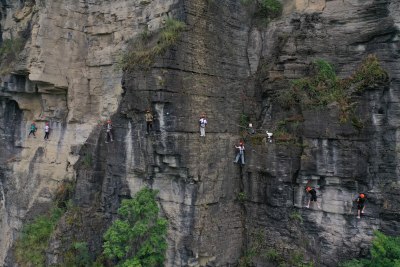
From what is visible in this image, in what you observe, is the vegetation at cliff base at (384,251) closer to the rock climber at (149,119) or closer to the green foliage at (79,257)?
the rock climber at (149,119)

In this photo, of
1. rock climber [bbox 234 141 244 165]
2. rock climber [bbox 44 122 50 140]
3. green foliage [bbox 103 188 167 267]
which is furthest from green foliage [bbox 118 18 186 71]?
rock climber [bbox 44 122 50 140]

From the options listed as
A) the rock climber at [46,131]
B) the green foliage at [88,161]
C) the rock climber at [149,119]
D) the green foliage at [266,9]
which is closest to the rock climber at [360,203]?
the rock climber at [149,119]

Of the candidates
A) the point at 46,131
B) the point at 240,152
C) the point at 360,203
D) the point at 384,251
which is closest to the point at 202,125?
the point at 240,152

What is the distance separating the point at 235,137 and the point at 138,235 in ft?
16.4

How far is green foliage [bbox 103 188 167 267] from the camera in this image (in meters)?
12.7

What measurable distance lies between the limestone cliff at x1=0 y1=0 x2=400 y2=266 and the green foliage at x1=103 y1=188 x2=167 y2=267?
1.62 feet

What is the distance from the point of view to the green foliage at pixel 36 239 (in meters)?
15.9

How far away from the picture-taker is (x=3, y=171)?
19.3 metres

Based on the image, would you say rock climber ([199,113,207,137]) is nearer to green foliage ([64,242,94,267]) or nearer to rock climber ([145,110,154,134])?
rock climber ([145,110,154,134])

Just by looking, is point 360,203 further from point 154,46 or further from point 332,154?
point 154,46

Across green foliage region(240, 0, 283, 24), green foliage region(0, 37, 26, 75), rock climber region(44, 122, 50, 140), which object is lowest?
rock climber region(44, 122, 50, 140)

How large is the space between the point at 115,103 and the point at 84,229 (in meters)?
5.58

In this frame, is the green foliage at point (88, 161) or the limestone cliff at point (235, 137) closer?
the limestone cliff at point (235, 137)

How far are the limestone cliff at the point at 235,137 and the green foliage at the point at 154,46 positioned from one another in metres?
0.24
